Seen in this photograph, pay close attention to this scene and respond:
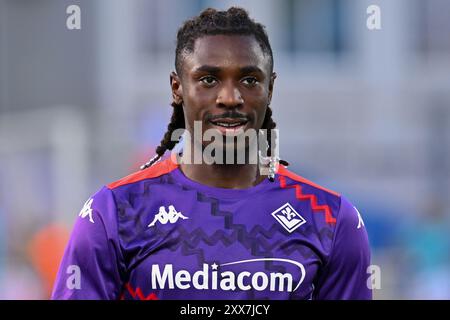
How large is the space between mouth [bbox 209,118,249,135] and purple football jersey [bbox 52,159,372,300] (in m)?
0.28

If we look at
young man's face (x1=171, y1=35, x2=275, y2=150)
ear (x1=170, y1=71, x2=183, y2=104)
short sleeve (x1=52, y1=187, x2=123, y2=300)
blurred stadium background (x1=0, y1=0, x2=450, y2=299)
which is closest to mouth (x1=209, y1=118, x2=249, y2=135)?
young man's face (x1=171, y1=35, x2=275, y2=150)

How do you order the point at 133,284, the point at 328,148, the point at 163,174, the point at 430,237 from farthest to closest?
the point at 328,148, the point at 430,237, the point at 163,174, the point at 133,284

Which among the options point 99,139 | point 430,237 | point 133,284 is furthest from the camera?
point 99,139

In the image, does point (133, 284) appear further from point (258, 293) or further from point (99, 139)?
point (99, 139)

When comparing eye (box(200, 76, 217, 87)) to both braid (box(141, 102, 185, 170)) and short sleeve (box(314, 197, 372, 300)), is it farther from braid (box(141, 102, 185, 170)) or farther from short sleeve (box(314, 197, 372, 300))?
short sleeve (box(314, 197, 372, 300))

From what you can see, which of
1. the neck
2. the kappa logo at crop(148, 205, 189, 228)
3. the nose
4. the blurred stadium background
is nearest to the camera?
the nose

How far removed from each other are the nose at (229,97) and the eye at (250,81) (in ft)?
0.16

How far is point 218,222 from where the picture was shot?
3.99 metres

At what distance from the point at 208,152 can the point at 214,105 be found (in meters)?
0.23

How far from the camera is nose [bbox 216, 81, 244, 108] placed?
12.7 feet

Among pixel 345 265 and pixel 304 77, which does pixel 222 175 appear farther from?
pixel 304 77

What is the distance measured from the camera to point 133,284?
3889 mm

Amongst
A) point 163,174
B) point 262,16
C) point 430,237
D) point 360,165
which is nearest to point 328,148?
point 360,165

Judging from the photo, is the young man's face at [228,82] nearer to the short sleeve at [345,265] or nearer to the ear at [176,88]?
the ear at [176,88]
